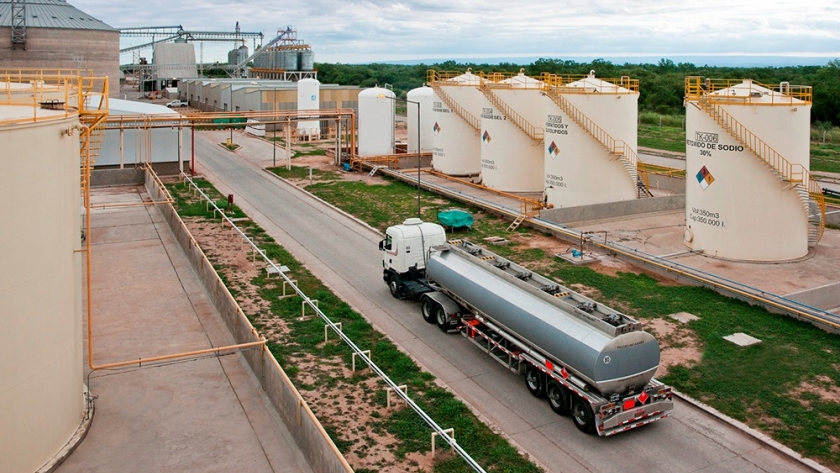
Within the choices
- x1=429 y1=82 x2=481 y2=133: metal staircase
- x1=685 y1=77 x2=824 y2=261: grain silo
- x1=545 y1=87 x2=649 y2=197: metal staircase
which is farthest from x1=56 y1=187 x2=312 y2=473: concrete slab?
x1=429 y1=82 x2=481 y2=133: metal staircase

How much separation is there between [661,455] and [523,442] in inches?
117

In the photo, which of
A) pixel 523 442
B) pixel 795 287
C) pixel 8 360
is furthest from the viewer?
pixel 795 287

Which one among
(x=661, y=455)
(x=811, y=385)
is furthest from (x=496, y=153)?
(x=661, y=455)

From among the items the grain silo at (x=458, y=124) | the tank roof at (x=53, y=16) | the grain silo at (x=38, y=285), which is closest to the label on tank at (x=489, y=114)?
the grain silo at (x=458, y=124)

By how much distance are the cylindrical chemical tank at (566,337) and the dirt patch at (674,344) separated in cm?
386

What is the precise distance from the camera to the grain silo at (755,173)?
3033 centimetres

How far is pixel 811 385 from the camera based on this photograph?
19.7 m

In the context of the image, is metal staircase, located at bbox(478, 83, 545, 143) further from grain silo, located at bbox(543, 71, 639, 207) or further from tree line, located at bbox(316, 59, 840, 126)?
tree line, located at bbox(316, 59, 840, 126)

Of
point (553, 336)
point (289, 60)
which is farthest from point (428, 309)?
point (289, 60)

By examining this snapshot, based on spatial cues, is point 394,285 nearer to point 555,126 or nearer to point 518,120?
point 555,126

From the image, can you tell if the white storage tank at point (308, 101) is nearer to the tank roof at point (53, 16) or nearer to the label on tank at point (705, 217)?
the tank roof at point (53, 16)

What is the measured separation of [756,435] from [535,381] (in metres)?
5.18

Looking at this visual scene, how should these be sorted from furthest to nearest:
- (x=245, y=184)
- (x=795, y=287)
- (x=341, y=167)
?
(x=341, y=167) < (x=245, y=184) < (x=795, y=287)

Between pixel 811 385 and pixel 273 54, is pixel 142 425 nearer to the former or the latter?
pixel 811 385
